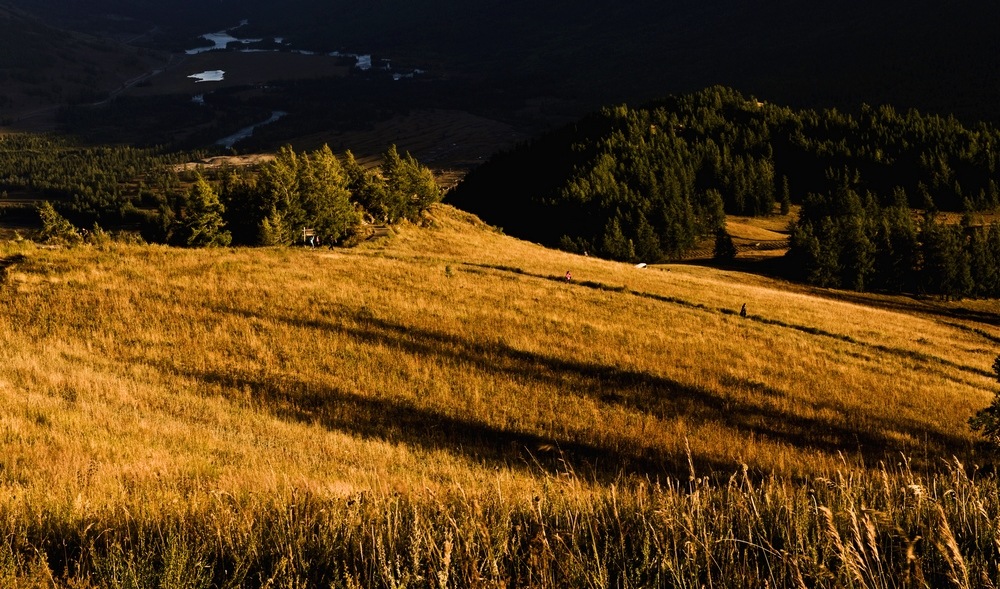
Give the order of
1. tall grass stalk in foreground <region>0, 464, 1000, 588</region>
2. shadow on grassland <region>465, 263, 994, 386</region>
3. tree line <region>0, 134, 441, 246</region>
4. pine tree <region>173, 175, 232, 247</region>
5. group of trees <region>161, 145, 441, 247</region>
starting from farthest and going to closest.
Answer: tree line <region>0, 134, 441, 246</region> < group of trees <region>161, 145, 441, 247</region> < pine tree <region>173, 175, 232, 247</region> < shadow on grassland <region>465, 263, 994, 386</region> < tall grass stalk in foreground <region>0, 464, 1000, 588</region>

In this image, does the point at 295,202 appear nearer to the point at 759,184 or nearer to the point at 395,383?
the point at 395,383

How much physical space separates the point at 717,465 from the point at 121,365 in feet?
45.3

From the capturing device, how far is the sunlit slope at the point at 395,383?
8.59m

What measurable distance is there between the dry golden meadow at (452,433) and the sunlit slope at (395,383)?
0.34ft

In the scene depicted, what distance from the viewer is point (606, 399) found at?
50.6ft

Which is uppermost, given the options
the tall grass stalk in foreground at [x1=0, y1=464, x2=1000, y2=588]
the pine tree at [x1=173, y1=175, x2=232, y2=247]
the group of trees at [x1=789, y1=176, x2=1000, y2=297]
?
the pine tree at [x1=173, y1=175, x2=232, y2=247]

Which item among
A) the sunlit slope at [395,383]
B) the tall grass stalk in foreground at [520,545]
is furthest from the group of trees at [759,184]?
the tall grass stalk in foreground at [520,545]

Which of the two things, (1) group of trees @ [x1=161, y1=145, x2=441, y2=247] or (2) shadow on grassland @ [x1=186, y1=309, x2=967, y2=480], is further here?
(1) group of trees @ [x1=161, y1=145, x2=441, y2=247]

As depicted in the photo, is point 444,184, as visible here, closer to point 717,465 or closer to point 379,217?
point 379,217

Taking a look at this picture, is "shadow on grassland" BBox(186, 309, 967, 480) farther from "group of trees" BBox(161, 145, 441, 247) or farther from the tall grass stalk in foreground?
"group of trees" BBox(161, 145, 441, 247)

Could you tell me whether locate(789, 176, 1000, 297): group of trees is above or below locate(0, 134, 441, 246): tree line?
below

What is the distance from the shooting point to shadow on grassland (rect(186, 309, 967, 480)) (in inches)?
451

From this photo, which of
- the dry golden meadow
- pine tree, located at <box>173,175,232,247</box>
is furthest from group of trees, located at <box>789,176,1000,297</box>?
pine tree, located at <box>173,175,232,247</box>

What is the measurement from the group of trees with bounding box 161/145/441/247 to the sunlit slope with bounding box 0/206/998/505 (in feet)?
88.6
